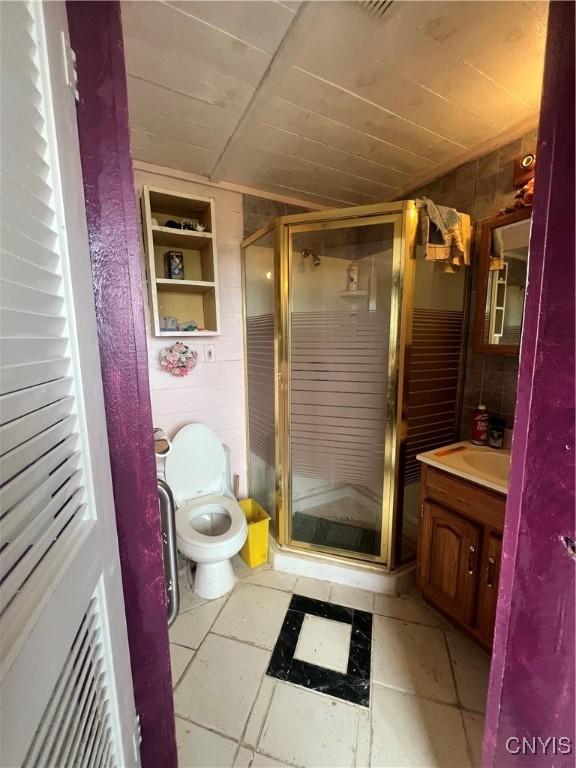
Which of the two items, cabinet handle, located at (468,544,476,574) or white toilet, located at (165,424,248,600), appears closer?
cabinet handle, located at (468,544,476,574)

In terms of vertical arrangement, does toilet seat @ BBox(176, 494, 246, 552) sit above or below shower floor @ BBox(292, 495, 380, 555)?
above

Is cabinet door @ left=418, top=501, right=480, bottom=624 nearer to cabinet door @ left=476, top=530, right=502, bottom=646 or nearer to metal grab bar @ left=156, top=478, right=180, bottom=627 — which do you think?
cabinet door @ left=476, top=530, right=502, bottom=646

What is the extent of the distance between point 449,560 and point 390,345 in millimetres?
1067

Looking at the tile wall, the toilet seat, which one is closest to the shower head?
the tile wall

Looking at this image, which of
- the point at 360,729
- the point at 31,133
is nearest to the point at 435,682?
the point at 360,729

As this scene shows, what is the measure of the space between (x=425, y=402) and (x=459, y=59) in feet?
4.66

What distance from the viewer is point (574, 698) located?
607 millimetres

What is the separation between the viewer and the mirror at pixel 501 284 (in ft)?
4.83

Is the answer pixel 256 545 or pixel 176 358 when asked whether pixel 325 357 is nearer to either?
pixel 176 358

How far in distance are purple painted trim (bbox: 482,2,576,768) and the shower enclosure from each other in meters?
0.99

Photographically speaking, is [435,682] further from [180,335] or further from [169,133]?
[169,133]

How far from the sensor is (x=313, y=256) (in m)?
1.79

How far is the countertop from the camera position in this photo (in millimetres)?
1287

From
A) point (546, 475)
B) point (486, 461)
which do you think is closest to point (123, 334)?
point (546, 475)
